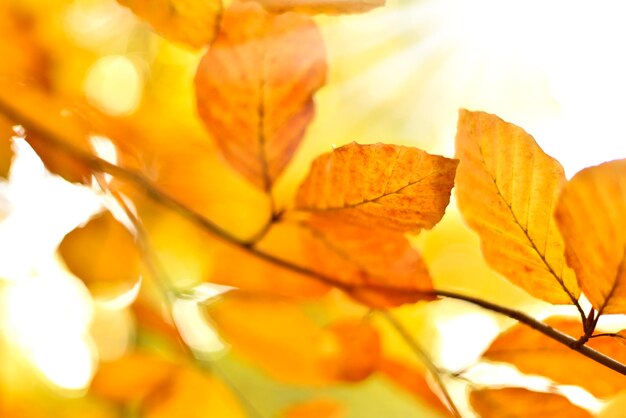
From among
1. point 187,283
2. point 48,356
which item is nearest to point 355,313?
point 187,283

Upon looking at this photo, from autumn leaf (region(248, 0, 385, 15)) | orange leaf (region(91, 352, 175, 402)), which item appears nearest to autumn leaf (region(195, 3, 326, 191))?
autumn leaf (region(248, 0, 385, 15))

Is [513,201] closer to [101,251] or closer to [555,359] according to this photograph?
[555,359]

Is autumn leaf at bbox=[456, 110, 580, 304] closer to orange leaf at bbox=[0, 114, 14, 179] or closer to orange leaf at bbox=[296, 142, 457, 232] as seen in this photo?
orange leaf at bbox=[296, 142, 457, 232]

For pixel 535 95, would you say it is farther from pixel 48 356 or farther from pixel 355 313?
pixel 48 356

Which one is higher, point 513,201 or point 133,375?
point 513,201

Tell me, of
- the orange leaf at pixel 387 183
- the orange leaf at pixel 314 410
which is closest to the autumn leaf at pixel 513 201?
the orange leaf at pixel 387 183

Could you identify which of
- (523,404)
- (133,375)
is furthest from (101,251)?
(523,404)
